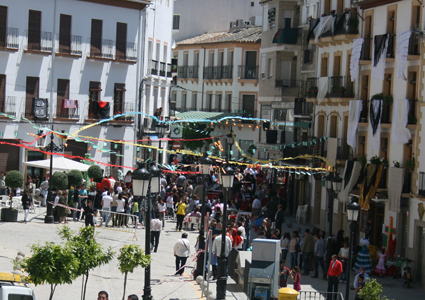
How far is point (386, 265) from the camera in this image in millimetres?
25516

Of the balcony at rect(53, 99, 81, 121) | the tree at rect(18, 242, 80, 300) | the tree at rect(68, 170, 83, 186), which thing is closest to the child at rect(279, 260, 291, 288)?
the tree at rect(18, 242, 80, 300)

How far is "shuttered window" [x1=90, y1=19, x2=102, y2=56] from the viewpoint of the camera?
42781 mm

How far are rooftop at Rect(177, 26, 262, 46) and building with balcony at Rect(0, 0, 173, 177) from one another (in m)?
13.6

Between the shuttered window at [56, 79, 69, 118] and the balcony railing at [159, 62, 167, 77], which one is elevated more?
the balcony railing at [159, 62, 167, 77]

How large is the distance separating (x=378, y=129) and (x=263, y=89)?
53.3 feet

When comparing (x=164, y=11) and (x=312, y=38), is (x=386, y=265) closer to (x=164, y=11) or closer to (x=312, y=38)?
(x=312, y=38)

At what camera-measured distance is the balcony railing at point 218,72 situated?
197ft

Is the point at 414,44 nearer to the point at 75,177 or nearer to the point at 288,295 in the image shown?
the point at 288,295

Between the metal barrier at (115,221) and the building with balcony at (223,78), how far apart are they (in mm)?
26103

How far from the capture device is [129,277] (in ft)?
71.1

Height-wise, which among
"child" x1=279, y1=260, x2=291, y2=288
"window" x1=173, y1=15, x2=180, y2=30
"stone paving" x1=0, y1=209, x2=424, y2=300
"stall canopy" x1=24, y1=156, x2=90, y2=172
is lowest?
"stone paving" x1=0, y1=209, x2=424, y2=300

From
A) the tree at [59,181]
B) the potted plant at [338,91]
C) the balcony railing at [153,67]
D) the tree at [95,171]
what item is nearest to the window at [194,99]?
the balcony railing at [153,67]

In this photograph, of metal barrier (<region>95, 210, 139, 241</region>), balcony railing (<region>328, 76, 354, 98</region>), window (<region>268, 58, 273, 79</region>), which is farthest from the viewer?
window (<region>268, 58, 273, 79</region>)

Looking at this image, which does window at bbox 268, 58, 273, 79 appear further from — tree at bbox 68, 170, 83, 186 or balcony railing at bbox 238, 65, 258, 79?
tree at bbox 68, 170, 83, 186
